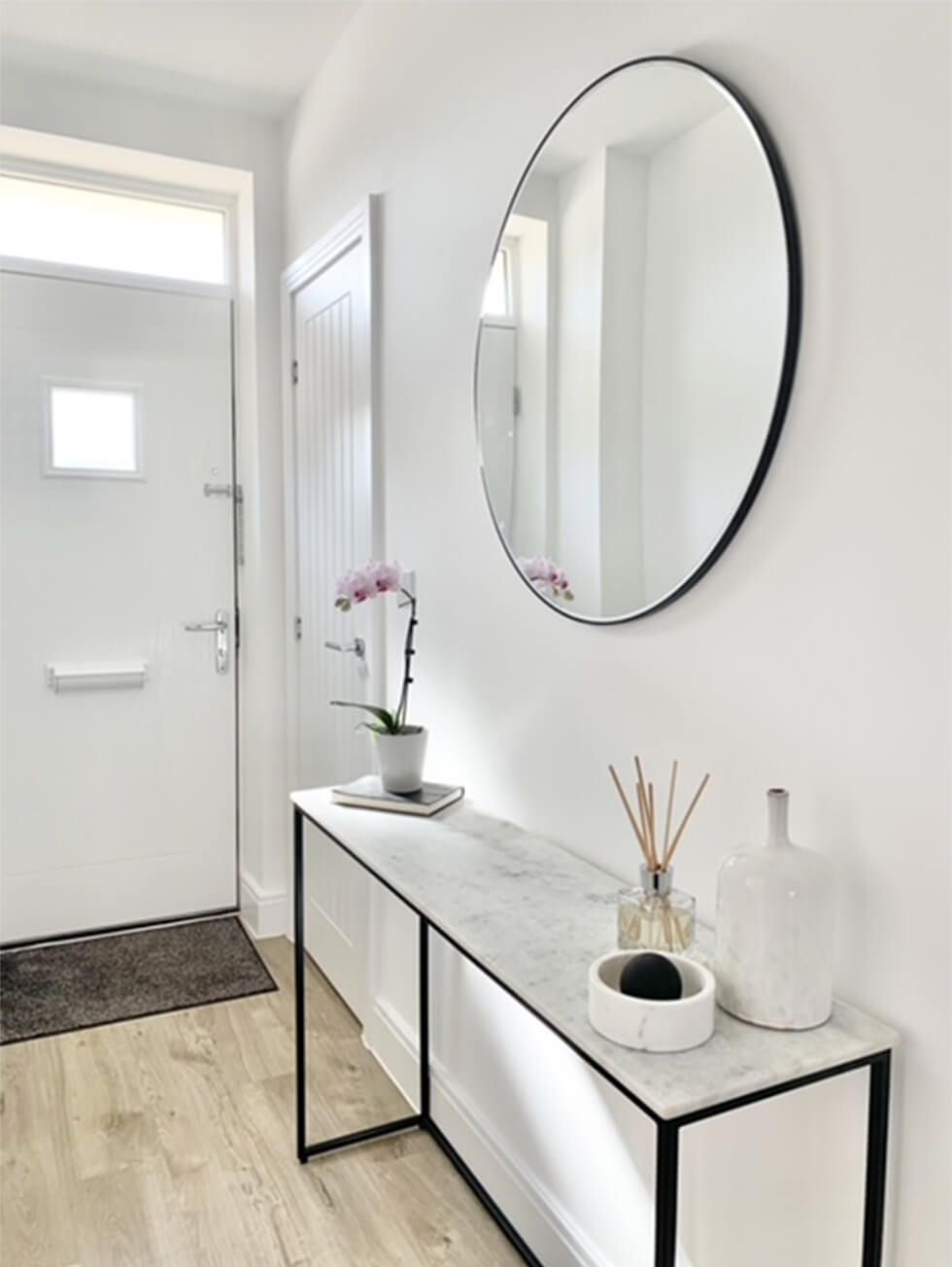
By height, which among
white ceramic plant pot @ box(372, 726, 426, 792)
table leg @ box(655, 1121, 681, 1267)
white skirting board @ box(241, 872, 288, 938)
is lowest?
white skirting board @ box(241, 872, 288, 938)

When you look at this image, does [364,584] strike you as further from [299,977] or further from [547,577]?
[299,977]

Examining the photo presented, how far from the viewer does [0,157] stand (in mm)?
2949

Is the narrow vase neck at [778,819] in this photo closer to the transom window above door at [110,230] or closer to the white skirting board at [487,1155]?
the white skirting board at [487,1155]

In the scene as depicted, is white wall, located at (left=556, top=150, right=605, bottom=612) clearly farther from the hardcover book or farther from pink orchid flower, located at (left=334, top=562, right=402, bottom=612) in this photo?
the hardcover book

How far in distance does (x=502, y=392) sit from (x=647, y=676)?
0.65 metres

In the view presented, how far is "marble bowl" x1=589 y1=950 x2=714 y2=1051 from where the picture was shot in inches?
38.6

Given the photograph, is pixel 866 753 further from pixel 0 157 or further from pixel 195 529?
pixel 0 157

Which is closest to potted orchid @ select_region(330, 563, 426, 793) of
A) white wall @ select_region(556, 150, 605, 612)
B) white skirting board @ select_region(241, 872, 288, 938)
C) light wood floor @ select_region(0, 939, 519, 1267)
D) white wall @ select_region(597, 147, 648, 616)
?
white wall @ select_region(556, 150, 605, 612)

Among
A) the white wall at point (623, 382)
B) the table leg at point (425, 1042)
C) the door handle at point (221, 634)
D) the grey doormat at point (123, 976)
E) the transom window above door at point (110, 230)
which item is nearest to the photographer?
the white wall at point (623, 382)

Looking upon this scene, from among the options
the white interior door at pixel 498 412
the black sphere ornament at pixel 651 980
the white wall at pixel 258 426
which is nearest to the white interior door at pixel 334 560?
the white wall at pixel 258 426

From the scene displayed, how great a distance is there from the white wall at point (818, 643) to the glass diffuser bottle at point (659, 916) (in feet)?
0.48

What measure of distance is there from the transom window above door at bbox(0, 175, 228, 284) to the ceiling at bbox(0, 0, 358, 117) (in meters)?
0.41

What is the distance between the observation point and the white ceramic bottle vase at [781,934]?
3.36 ft

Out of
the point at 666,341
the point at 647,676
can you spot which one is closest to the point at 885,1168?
the point at 647,676
